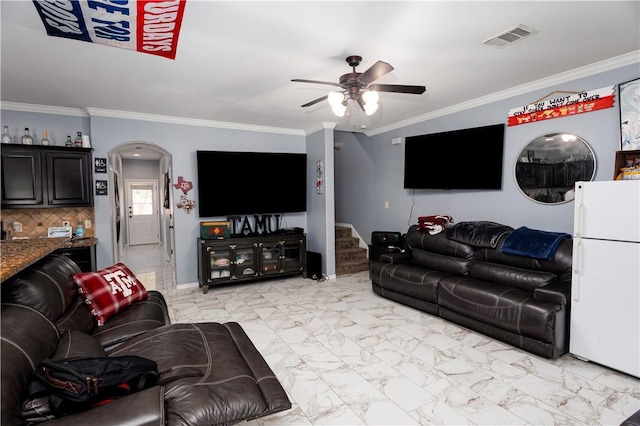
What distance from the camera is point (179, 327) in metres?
2.16

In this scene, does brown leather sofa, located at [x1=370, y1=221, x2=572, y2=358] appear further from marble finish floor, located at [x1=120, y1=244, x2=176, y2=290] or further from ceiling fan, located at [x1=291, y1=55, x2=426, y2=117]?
marble finish floor, located at [x1=120, y1=244, x2=176, y2=290]

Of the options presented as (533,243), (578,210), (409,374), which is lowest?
(409,374)

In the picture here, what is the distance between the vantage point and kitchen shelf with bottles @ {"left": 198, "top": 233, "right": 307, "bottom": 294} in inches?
190

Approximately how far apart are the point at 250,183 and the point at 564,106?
13.5 feet

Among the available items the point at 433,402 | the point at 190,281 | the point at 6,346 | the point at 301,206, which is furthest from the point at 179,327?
the point at 301,206

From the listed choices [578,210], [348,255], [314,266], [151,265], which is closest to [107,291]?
[314,266]

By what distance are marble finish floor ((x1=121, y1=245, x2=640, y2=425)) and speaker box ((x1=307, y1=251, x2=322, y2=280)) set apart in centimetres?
138

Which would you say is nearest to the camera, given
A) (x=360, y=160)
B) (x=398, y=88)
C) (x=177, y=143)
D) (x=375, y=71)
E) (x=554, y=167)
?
(x=375, y=71)

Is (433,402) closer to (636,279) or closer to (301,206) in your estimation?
(636,279)

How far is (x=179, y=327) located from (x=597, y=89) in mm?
4153

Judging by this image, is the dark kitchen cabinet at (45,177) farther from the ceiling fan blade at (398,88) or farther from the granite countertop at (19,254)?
the ceiling fan blade at (398,88)

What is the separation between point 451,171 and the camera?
4449 millimetres

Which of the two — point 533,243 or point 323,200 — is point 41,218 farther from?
point 533,243

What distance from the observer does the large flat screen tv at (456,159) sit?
3971 millimetres
